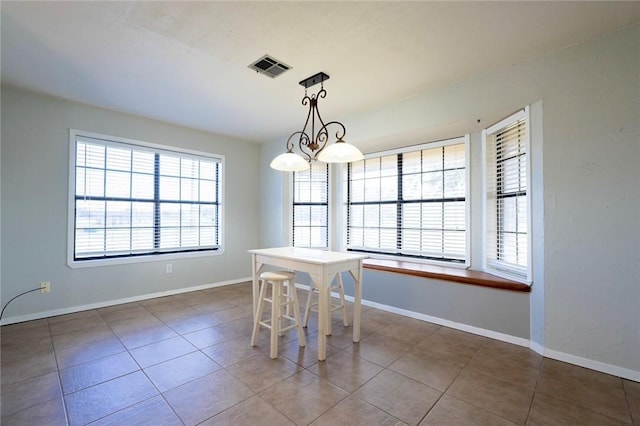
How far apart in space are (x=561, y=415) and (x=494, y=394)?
0.35 m

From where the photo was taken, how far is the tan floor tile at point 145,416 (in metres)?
1.67

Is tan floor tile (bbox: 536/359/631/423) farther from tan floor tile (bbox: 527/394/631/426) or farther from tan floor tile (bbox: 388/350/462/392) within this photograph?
tan floor tile (bbox: 388/350/462/392)

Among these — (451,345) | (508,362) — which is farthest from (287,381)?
(508,362)

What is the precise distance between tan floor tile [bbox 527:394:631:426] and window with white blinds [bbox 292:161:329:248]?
3.24 meters

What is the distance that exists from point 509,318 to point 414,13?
277 cm

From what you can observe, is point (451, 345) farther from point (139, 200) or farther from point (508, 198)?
point (139, 200)

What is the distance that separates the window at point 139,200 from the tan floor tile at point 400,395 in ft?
11.9

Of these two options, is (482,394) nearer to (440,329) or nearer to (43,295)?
(440,329)

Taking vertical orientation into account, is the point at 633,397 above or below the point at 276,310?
below

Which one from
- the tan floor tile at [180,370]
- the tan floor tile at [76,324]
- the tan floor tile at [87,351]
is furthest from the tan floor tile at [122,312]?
the tan floor tile at [180,370]

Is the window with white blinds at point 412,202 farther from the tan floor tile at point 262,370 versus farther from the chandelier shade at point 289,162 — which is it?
the tan floor tile at point 262,370

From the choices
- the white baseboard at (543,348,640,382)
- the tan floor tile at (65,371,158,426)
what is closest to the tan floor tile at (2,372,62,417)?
the tan floor tile at (65,371,158,426)

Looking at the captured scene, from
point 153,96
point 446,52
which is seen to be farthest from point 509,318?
point 153,96

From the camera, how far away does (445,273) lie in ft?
10.5
